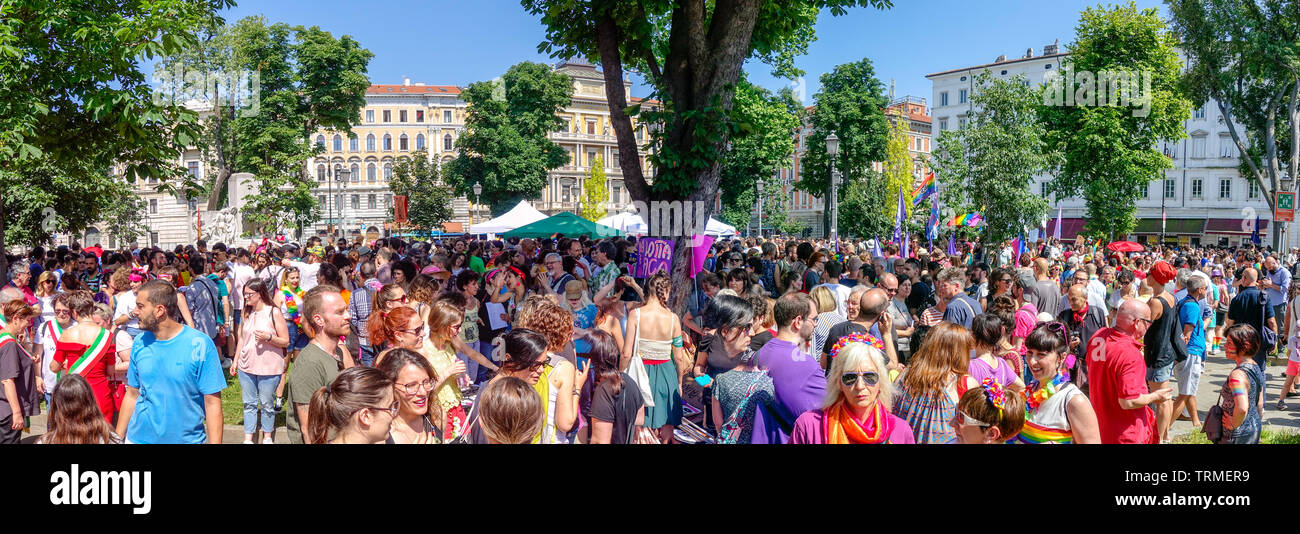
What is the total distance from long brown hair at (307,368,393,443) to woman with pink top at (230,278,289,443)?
360cm

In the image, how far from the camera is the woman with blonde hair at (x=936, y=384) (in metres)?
4.04

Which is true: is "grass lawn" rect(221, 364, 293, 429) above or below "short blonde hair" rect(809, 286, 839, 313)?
below

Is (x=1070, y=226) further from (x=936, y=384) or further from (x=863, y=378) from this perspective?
(x=863, y=378)

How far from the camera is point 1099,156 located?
99.7ft

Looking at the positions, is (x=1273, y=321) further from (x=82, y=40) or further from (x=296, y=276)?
(x=82, y=40)

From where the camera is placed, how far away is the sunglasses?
11.3ft

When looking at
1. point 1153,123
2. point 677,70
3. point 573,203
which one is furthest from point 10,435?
point 573,203

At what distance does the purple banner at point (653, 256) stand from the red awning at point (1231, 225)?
179 feet

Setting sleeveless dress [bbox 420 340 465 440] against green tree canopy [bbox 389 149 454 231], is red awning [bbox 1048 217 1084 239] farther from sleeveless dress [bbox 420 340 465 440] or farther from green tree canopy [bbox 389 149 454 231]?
sleeveless dress [bbox 420 340 465 440]

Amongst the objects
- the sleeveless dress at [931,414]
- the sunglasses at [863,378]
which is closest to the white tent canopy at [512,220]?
the sleeveless dress at [931,414]

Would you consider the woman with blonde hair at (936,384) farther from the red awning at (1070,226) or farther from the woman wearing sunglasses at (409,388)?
the red awning at (1070,226)

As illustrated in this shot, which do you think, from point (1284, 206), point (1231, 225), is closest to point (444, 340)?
point (1284, 206)

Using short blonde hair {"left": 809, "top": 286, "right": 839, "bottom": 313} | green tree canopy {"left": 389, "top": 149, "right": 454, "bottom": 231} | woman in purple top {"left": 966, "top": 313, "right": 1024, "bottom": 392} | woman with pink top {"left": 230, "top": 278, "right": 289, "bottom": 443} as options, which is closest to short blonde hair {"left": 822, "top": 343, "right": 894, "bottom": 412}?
woman in purple top {"left": 966, "top": 313, "right": 1024, "bottom": 392}

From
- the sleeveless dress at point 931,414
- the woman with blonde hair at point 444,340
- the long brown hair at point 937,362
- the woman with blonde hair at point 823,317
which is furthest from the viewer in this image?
the woman with blonde hair at point 823,317
